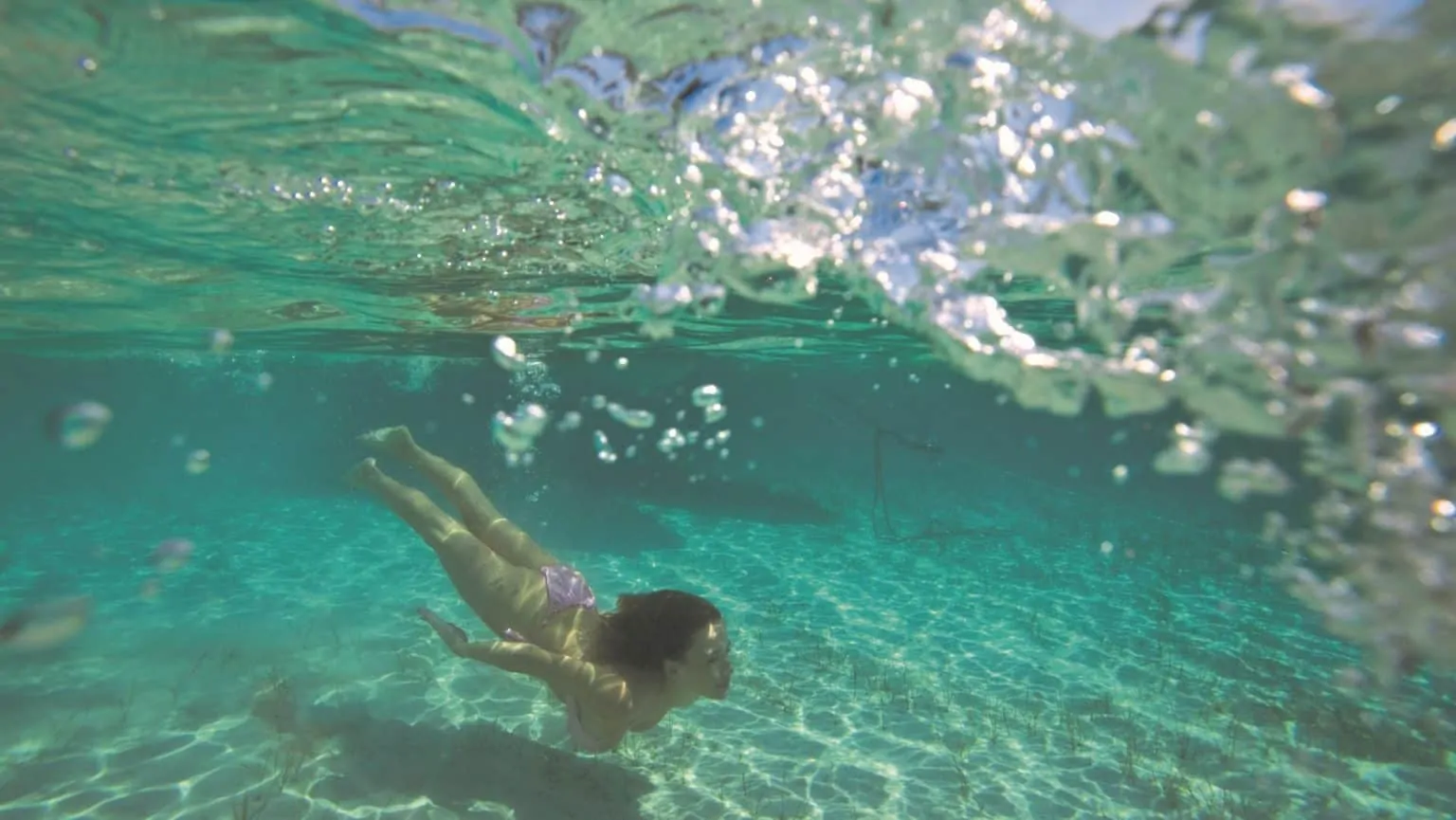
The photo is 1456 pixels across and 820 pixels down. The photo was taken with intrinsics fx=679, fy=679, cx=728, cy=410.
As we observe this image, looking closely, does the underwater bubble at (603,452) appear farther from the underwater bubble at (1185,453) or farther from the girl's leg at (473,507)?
the underwater bubble at (1185,453)

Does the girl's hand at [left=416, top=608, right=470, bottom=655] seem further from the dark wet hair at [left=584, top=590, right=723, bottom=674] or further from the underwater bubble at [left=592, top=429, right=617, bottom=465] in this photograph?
the underwater bubble at [left=592, top=429, right=617, bottom=465]

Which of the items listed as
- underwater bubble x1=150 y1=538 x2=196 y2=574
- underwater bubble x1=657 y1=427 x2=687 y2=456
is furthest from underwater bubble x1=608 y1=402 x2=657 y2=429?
underwater bubble x1=150 y1=538 x2=196 y2=574

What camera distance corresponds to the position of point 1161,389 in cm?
768

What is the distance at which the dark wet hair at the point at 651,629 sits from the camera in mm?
5891

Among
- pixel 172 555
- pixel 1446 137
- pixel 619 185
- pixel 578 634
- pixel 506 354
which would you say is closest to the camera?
pixel 1446 137

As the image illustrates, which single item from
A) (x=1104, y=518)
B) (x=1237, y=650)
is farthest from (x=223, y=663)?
(x=1104, y=518)

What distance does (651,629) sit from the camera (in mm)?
6113

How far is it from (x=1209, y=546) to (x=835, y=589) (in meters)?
18.7

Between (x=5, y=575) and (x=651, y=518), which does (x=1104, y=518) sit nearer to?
(x=651, y=518)

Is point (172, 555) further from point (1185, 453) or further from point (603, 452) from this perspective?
point (1185, 453)

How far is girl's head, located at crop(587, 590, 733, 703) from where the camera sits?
226 inches

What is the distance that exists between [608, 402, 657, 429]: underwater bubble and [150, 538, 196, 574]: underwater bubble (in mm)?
14469

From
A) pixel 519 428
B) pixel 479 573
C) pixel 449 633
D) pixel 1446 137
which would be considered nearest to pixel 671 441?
pixel 519 428

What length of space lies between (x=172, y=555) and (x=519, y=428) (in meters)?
11.8
